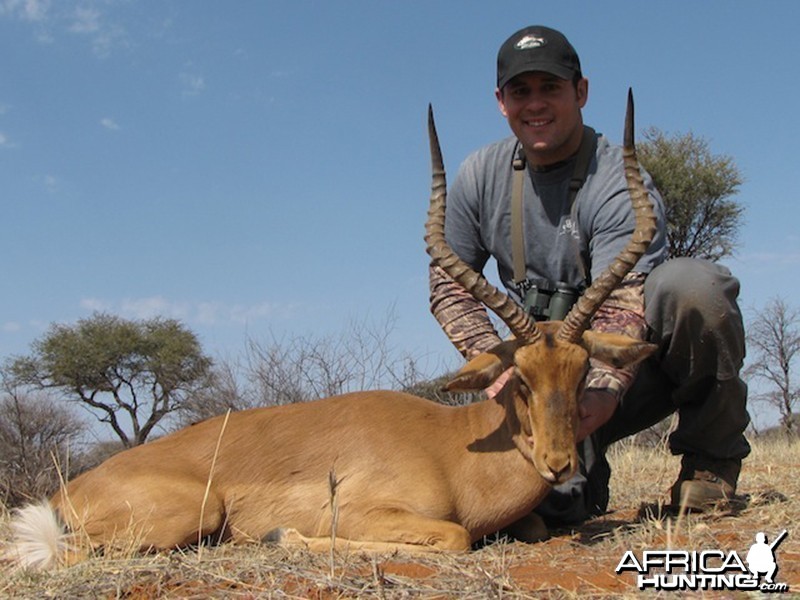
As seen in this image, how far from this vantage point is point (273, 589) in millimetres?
3320

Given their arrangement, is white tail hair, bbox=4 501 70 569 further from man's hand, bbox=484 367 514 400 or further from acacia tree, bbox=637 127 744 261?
acacia tree, bbox=637 127 744 261

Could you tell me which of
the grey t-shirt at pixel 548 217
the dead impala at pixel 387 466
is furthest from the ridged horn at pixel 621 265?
the grey t-shirt at pixel 548 217

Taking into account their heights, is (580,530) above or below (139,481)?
below

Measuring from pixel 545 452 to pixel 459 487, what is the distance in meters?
0.67

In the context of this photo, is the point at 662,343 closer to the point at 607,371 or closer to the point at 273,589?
the point at 607,371

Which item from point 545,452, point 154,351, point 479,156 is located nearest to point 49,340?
point 154,351

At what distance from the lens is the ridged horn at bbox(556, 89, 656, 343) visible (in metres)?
4.57

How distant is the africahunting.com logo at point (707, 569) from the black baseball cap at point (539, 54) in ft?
9.87

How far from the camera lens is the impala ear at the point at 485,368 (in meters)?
4.59

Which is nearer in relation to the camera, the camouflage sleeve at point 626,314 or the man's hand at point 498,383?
the man's hand at point 498,383

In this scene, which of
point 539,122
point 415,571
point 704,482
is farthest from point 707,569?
point 539,122

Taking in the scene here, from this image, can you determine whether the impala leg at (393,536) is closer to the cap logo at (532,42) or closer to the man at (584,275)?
the man at (584,275)

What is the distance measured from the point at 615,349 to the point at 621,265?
427 mm

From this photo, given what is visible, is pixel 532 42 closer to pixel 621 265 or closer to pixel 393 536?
pixel 621 265
